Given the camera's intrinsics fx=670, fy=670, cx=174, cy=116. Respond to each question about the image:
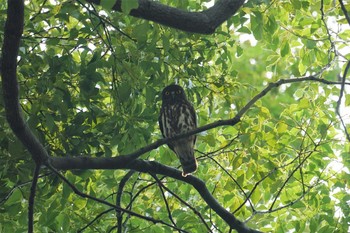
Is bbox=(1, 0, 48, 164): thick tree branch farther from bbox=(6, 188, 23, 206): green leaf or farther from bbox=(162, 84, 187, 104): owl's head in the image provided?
bbox=(162, 84, 187, 104): owl's head

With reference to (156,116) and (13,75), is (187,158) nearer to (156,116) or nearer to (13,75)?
(156,116)

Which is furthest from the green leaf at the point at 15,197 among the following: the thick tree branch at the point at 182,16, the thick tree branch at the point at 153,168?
the thick tree branch at the point at 182,16

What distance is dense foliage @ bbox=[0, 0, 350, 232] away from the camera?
399 cm

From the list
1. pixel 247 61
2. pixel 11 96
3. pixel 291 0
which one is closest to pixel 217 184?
pixel 291 0

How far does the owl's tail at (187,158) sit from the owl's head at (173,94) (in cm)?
39

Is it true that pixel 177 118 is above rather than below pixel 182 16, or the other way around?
above

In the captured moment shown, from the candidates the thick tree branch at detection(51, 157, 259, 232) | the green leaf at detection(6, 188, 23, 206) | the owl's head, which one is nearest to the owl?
the owl's head

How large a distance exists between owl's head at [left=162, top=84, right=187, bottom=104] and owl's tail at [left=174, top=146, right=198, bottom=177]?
1.28ft

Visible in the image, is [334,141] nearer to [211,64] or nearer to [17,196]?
[211,64]

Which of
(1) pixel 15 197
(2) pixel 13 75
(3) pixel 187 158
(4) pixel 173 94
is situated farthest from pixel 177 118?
(2) pixel 13 75

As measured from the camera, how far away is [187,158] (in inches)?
201

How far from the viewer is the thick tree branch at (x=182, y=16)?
329 cm

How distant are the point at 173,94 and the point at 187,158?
594 mm

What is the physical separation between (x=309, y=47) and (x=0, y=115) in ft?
7.22
